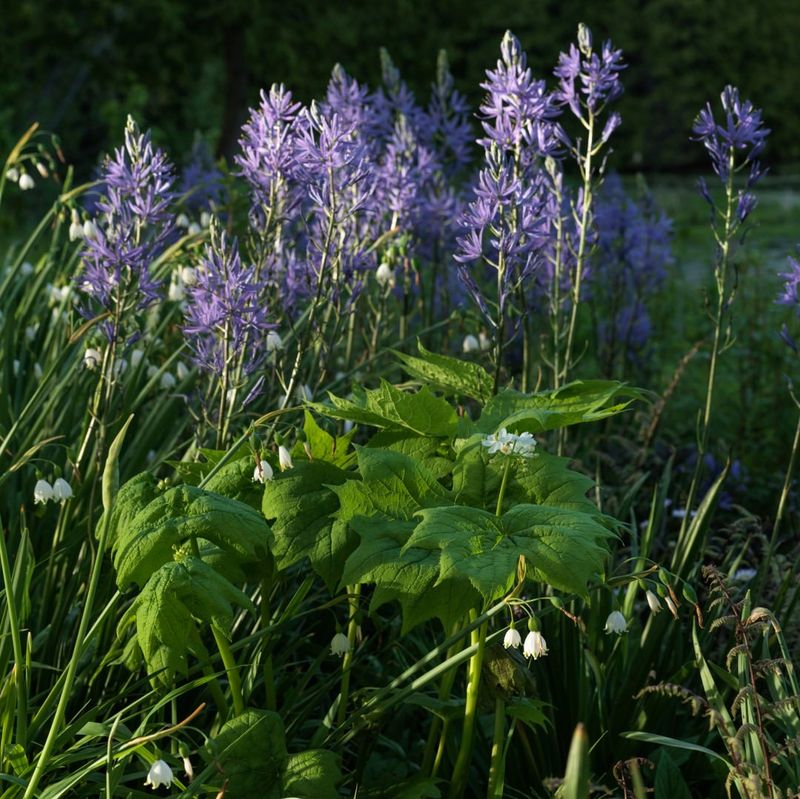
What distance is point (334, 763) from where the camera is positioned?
6.81 ft

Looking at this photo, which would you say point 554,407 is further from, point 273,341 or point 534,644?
point 273,341

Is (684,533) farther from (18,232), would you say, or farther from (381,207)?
(18,232)

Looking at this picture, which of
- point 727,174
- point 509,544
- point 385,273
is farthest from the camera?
point 385,273

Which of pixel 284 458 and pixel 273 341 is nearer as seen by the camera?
pixel 284 458

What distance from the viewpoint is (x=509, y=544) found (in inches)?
73.2

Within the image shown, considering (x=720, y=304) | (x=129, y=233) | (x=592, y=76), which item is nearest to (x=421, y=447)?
(x=129, y=233)

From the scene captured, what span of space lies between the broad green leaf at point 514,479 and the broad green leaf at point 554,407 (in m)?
0.07

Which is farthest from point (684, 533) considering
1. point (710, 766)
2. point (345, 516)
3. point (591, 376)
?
point (591, 376)

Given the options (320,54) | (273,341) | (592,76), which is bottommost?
(273,341)

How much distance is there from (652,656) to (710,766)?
0.28 metres

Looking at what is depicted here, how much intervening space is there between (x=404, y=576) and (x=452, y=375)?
657mm

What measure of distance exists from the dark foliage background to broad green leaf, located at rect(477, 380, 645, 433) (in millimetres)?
10040

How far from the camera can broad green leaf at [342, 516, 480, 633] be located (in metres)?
1.92

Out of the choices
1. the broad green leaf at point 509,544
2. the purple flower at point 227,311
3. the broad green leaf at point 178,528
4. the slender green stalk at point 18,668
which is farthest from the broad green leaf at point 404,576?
the purple flower at point 227,311
